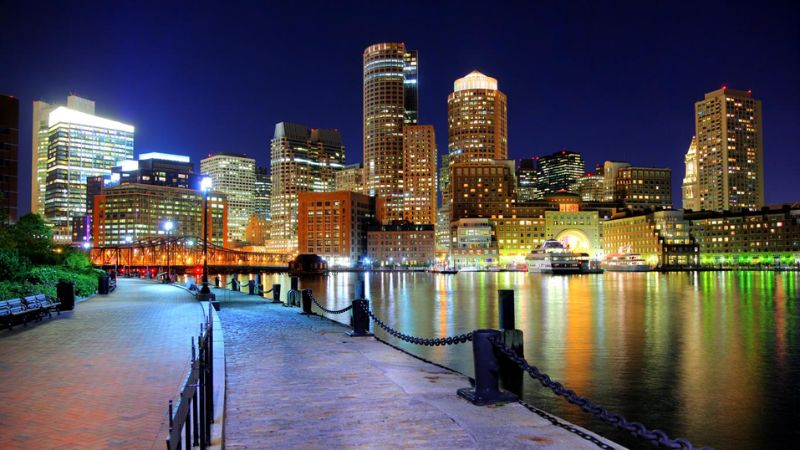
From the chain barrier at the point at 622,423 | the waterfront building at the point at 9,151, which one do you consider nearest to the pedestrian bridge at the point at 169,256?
Result: the waterfront building at the point at 9,151

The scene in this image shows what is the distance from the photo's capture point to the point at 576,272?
17775 cm

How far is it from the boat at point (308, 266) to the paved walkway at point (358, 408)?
16620 centimetres

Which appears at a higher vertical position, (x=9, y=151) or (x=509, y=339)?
(x=9, y=151)

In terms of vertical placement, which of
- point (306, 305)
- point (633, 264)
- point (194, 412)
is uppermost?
point (194, 412)

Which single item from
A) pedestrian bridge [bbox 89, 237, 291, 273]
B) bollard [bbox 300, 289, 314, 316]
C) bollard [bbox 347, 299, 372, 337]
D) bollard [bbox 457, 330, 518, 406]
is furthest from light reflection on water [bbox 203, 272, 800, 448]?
pedestrian bridge [bbox 89, 237, 291, 273]

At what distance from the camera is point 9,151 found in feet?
209

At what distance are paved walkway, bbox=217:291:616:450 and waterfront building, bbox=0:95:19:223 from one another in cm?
5982

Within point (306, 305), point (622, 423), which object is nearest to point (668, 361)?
point (306, 305)

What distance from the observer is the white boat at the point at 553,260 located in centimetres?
17675

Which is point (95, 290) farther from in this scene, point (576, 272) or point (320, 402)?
point (576, 272)

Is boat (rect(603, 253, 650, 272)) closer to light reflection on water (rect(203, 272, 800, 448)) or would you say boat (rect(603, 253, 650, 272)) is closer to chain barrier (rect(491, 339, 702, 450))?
light reflection on water (rect(203, 272, 800, 448))

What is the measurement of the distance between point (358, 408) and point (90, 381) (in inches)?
210

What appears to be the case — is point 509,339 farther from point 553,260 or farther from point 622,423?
point 553,260

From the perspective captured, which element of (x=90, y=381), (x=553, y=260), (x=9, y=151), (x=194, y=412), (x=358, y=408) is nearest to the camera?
(x=194, y=412)
